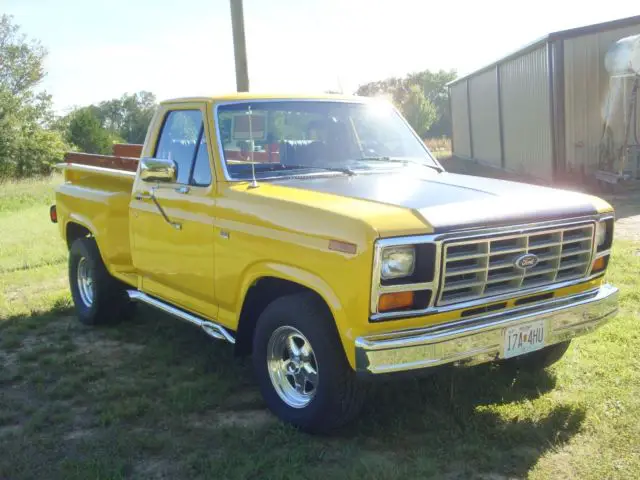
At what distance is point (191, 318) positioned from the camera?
15.9 ft

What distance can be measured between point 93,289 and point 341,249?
3.56m

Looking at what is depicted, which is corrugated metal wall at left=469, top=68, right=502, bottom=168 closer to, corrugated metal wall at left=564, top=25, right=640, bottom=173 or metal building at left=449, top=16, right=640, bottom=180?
metal building at left=449, top=16, right=640, bottom=180

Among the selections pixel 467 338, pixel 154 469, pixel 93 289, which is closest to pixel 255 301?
pixel 154 469

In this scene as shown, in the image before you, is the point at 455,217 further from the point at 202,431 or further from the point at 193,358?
the point at 193,358

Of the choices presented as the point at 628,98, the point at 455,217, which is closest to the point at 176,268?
the point at 455,217

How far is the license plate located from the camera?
3.75m

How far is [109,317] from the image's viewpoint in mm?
6480

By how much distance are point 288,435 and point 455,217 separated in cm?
154

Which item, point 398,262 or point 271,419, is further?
point 271,419

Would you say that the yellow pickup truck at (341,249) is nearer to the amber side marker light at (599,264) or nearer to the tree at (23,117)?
the amber side marker light at (599,264)

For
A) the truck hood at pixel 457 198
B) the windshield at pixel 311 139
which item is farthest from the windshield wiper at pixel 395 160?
the truck hood at pixel 457 198

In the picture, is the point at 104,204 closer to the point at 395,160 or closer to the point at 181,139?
the point at 181,139

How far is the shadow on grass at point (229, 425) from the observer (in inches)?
144

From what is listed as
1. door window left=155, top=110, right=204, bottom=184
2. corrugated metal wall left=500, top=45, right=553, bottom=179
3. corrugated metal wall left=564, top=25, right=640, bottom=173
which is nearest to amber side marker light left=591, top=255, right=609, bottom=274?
door window left=155, top=110, right=204, bottom=184
